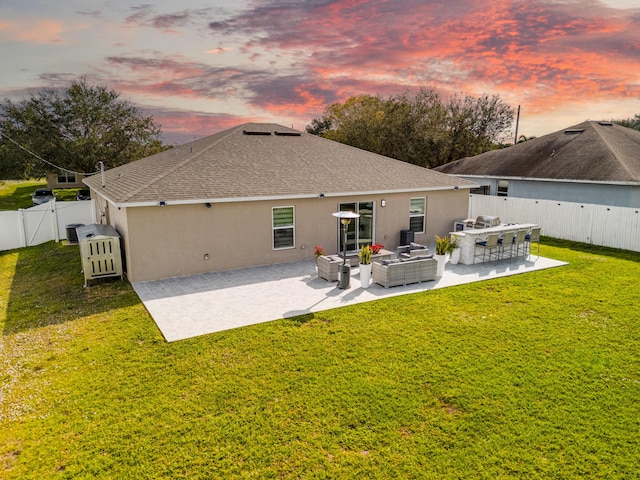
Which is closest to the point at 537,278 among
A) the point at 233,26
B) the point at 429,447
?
the point at 429,447

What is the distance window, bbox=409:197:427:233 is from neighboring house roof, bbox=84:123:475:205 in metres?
0.67

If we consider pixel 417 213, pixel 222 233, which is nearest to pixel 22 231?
pixel 222 233

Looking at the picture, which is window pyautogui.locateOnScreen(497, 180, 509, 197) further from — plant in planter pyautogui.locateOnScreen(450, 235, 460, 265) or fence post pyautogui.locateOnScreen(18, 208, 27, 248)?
Answer: fence post pyautogui.locateOnScreen(18, 208, 27, 248)

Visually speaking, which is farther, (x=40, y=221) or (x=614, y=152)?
(x=614, y=152)

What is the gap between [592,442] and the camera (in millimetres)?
5031

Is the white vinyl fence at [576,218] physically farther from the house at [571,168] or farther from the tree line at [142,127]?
the tree line at [142,127]

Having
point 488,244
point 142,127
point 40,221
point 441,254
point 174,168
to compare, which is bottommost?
point 441,254

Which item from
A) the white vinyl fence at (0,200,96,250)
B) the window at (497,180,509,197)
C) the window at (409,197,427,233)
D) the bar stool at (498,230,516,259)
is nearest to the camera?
the bar stool at (498,230,516,259)

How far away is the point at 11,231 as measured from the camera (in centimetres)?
1677

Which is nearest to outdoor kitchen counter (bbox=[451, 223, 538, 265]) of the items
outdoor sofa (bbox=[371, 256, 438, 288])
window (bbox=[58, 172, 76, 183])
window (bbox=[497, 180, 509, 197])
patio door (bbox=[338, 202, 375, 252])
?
outdoor sofa (bbox=[371, 256, 438, 288])

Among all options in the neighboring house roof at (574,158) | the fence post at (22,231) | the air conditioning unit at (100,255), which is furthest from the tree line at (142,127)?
the air conditioning unit at (100,255)

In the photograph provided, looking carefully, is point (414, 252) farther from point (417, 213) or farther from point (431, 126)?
point (431, 126)

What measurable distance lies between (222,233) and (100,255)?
11.4 ft

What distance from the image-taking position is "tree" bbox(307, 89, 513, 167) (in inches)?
1469
